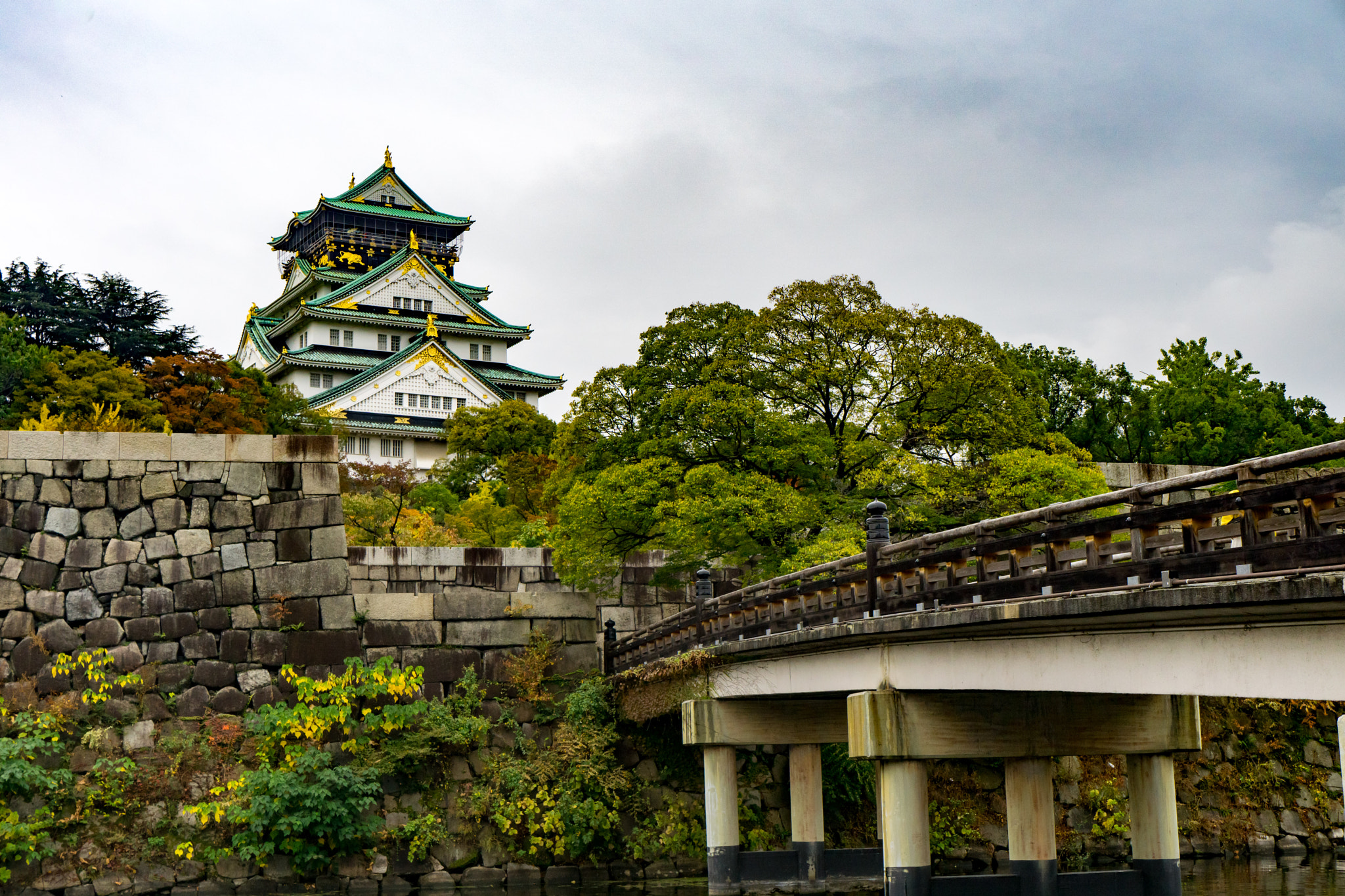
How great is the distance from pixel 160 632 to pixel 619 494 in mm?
7773

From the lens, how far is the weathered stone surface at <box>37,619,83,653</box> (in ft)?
67.8

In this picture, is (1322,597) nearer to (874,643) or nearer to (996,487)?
(874,643)

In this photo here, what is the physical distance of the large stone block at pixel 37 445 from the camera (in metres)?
21.2

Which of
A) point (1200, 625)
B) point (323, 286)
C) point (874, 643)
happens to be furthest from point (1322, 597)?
point (323, 286)

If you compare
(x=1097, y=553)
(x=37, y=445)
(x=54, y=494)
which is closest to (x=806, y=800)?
(x=1097, y=553)

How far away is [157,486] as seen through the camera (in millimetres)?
21531

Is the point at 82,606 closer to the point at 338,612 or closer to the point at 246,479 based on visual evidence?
the point at 246,479

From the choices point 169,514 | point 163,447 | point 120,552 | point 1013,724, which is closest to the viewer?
point 1013,724

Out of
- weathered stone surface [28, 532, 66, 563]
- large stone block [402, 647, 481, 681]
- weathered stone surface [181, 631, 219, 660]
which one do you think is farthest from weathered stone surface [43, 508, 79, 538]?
large stone block [402, 647, 481, 681]

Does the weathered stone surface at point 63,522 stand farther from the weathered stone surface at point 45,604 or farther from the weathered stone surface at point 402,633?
the weathered stone surface at point 402,633

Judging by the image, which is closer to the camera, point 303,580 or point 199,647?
point 199,647

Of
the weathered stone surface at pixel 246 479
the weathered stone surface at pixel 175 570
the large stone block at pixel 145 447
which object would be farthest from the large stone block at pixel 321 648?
the large stone block at pixel 145 447

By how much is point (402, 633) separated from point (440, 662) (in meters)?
0.82

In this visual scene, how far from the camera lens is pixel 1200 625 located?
977 centimetres
